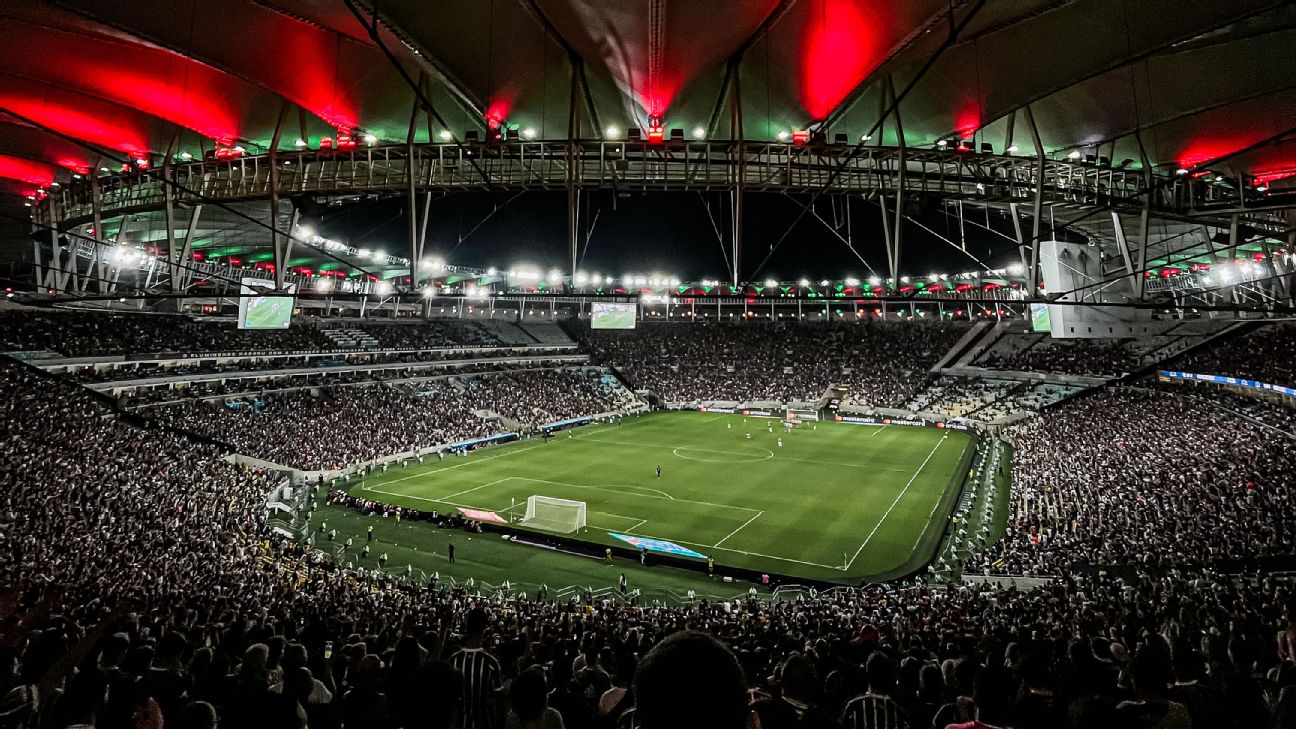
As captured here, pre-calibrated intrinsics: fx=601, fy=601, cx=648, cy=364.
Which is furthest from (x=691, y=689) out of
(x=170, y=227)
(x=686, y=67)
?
(x=170, y=227)

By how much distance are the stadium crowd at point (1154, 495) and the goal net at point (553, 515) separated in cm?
1397

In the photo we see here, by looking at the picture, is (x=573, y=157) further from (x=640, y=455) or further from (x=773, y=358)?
(x=773, y=358)

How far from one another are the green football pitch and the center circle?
7 cm

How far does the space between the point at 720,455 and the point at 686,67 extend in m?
29.4

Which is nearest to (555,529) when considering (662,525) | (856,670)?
(662,525)

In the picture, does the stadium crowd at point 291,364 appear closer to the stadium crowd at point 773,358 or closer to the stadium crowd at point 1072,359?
the stadium crowd at point 773,358

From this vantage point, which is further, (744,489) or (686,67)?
(744,489)

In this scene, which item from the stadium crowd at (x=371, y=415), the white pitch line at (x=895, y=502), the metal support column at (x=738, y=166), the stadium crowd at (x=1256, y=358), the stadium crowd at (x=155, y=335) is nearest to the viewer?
the metal support column at (x=738, y=166)

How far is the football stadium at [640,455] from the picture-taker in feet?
14.0

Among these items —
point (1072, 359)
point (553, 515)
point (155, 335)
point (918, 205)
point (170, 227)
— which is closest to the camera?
point (170, 227)

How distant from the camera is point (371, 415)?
39.2 meters

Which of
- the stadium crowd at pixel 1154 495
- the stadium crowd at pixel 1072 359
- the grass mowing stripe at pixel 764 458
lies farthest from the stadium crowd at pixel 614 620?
the stadium crowd at pixel 1072 359

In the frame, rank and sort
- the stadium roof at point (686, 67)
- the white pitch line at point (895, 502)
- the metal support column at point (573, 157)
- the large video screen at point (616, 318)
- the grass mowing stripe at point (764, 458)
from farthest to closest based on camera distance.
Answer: the large video screen at point (616, 318)
the grass mowing stripe at point (764, 458)
the white pitch line at point (895, 502)
the metal support column at point (573, 157)
the stadium roof at point (686, 67)

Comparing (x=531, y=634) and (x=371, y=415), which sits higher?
(x=371, y=415)
